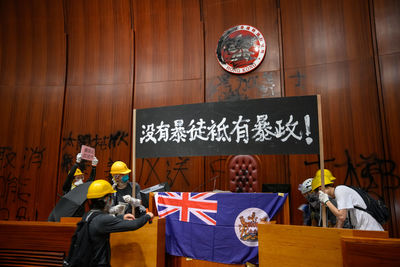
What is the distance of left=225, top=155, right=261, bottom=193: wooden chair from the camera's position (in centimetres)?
499

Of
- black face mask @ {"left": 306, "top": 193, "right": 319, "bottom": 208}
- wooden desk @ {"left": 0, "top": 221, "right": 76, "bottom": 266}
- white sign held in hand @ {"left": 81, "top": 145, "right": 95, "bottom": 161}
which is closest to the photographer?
wooden desk @ {"left": 0, "top": 221, "right": 76, "bottom": 266}

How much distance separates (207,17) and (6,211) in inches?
237

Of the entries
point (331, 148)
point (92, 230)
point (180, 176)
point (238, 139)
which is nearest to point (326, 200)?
point (238, 139)

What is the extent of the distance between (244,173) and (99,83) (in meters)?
3.79

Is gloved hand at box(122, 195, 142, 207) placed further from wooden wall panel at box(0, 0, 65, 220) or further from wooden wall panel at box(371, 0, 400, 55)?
wooden wall panel at box(371, 0, 400, 55)

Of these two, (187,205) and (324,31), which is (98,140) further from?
(324,31)

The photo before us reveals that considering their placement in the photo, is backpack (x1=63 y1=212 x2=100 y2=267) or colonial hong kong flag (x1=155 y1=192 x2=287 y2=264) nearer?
backpack (x1=63 y1=212 x2=100 y2=267)

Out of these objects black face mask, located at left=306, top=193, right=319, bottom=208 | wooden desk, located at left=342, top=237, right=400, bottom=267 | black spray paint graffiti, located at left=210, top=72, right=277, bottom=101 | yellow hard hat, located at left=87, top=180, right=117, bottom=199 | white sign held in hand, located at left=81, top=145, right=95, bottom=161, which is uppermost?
black spray paint graffiti, located at left=210, top=72, right=277, bottom=101

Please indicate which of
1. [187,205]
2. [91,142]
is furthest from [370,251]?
[91,142]

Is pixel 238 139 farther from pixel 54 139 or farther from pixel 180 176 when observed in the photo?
pixel 54 139

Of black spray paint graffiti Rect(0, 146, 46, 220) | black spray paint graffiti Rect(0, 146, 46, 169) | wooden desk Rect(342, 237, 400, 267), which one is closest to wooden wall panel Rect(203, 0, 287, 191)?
wooden desk Rect(342, 237, 400, 267)

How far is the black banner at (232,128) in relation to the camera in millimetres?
2766

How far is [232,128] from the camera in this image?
9.80 feet

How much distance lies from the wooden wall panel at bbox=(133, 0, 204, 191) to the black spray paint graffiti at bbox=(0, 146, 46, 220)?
242 cm
